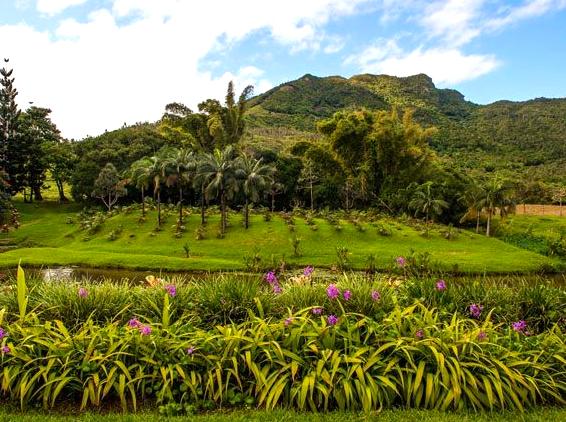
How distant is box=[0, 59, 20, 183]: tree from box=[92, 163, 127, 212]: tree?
1271cm

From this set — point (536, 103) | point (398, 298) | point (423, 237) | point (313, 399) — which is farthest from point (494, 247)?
point (536, 103)

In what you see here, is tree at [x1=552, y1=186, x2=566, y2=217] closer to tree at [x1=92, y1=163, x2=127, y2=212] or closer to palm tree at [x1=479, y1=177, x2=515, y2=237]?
palm tree at [x1=479, y1=177, x2=515, y2=237]

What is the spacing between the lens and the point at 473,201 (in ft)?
162

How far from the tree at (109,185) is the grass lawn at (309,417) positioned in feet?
161

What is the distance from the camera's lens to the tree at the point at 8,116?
5828 centimetres

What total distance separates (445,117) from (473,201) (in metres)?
82.9

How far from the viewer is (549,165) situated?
84.1 metres

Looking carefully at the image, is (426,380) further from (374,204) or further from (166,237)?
(374,204)

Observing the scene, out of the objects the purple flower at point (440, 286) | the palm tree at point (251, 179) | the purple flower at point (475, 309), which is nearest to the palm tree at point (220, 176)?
the palm tree at point (251, 179)

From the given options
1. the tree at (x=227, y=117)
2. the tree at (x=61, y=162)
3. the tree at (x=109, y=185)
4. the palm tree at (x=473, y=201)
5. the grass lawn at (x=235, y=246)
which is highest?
the tree at (x=227, y=117)

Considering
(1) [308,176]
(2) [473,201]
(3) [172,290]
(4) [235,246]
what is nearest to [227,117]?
(1) [308,176]

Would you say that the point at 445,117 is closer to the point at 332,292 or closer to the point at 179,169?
the point at 179,169

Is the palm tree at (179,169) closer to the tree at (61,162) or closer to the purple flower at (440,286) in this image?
the tree at (61,162)

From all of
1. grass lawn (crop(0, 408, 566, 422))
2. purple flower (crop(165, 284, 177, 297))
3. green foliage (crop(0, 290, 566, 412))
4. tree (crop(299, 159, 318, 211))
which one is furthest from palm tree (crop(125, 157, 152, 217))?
grass lawn (crop(0, 408, 566, 422))
